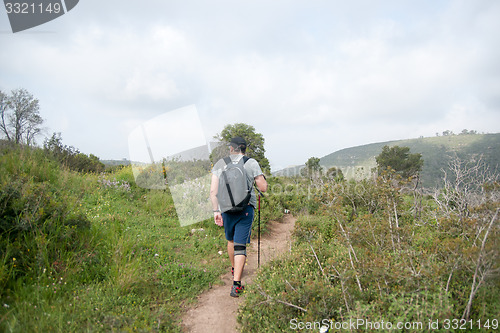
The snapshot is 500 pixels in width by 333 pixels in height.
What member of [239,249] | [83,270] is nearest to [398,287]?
[239,249]

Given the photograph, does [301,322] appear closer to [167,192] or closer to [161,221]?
[161,221]

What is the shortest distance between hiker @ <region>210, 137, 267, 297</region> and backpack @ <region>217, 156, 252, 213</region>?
0.03 meters

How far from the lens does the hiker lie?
4.29 meters

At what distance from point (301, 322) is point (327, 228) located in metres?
3.96

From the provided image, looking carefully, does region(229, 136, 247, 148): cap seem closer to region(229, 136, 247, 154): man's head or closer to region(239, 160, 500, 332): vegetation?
region(229, 136, 247, 154): man's head

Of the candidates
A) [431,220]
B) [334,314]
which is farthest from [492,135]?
[334,314]

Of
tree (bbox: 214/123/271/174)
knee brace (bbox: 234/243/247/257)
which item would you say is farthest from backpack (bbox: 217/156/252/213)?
tree (bbox: 214/123/271/174)

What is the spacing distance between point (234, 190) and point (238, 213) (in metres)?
0.40

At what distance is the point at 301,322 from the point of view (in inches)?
120

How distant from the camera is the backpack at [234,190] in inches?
165

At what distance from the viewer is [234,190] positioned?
4.19 metres

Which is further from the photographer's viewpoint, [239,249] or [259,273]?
[259,273]

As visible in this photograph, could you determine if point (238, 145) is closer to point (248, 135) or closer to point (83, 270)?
point (83, 270)

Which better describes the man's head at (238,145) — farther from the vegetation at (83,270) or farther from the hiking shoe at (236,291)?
the vegetation at (83,270)
